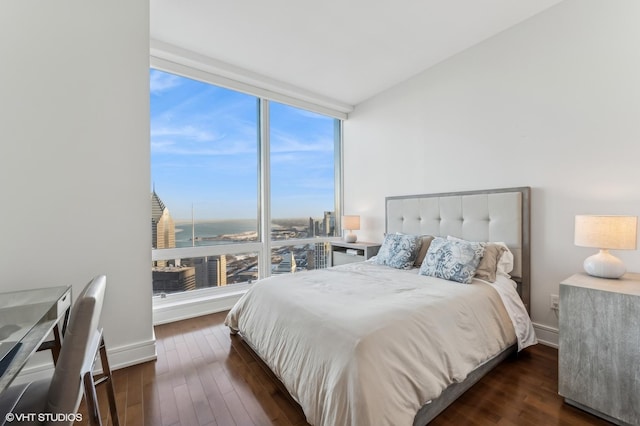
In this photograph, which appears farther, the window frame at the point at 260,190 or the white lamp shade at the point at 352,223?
the white lamp shade at the point at 352,223

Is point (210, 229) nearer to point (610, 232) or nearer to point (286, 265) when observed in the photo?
point (286, 265)

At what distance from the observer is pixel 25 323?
43.9 inches

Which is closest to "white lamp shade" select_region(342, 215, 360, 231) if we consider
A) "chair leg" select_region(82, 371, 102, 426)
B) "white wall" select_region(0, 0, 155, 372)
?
"white wall" select_region(0, 0, 155, 372)

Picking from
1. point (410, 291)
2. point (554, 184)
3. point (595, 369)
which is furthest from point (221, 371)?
point (554, 184)

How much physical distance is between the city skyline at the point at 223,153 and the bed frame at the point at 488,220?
1873 millimetres

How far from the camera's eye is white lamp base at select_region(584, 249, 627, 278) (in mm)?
1690

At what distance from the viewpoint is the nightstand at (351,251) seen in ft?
11.7

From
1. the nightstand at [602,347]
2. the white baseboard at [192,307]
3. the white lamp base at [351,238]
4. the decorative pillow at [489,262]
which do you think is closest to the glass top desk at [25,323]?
the white baseboard at [192,307]

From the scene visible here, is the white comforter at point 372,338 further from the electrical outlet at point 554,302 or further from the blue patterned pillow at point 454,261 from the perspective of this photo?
the electrical outlet at point 554,302

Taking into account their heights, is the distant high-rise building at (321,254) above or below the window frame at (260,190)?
below

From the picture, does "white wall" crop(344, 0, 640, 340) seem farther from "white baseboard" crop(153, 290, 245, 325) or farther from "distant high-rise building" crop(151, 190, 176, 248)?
"distant high-rise building" crop(151, 190, 176, 248)

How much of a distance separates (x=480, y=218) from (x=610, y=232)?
38.4 inches

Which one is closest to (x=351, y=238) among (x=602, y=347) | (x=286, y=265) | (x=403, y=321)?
(x=286, y=265)

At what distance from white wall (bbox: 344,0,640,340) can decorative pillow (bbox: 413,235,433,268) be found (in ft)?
2.06
